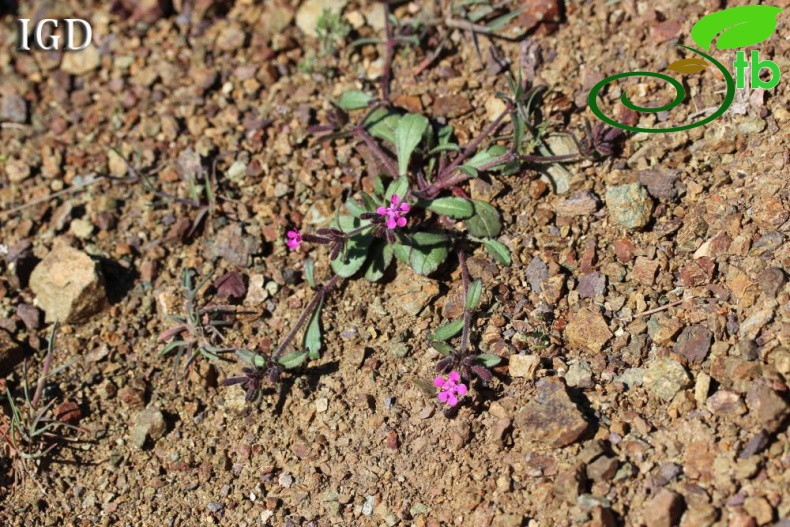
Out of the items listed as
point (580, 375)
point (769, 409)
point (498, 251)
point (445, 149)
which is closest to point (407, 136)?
point (445, 149)

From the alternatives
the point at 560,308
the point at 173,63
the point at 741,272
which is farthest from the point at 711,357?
the point at 173,63

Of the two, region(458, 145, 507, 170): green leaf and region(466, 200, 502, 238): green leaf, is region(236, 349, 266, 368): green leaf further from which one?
region(458, 145, 507, 170): green leaf

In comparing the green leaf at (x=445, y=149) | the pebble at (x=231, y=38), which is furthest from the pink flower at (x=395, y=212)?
the pebble at (x=231, y=38)

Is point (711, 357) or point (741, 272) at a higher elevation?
point (741, 272)

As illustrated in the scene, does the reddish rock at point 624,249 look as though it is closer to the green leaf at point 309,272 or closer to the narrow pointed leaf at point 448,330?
the narrow pointed leaf at point 448,330

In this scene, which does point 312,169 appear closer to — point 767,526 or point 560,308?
point 560,308

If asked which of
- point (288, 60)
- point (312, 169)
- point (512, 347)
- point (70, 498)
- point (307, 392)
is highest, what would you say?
point (288, 60)
